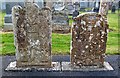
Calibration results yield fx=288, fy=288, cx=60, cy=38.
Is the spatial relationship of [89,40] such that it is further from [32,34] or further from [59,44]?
[59,44]

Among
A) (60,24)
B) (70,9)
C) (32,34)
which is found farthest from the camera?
(70,9)

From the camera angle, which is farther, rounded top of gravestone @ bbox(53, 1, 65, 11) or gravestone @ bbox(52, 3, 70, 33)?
rounded top of gravestone @ bbox(53, 1, 65, 11)

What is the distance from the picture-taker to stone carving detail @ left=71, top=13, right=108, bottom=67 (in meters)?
5.98

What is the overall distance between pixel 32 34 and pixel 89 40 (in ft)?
3.96

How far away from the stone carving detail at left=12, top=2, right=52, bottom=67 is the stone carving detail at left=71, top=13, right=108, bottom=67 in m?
0.56

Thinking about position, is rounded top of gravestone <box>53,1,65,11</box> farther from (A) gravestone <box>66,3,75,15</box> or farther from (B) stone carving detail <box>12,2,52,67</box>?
(B) stone carving detail <box>12,2,52,67</box>

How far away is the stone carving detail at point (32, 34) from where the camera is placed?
19.4ft

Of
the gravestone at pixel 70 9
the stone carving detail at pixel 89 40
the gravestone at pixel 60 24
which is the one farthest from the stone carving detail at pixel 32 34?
the gravestone at pixel 70 9

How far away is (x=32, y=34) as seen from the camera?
19.8 feet

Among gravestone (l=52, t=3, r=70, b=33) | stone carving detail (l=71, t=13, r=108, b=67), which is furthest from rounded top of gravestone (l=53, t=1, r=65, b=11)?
stone carving detail (l=71, t=13, r=108, b=67)

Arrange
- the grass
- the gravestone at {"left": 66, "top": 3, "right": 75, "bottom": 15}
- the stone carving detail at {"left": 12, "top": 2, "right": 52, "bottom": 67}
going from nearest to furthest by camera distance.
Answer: the stone carving detail at {"left": 12, "top": 2, "right": 52, "bottom": 67} → the grass → the gravestone at {"left": 66, "top": 3, "right": 75, "bottom": 15}

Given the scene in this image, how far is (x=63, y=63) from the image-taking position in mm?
6465

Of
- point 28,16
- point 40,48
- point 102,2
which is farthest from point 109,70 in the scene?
point 102,2

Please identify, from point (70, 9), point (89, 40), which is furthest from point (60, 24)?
point (70, 9)
